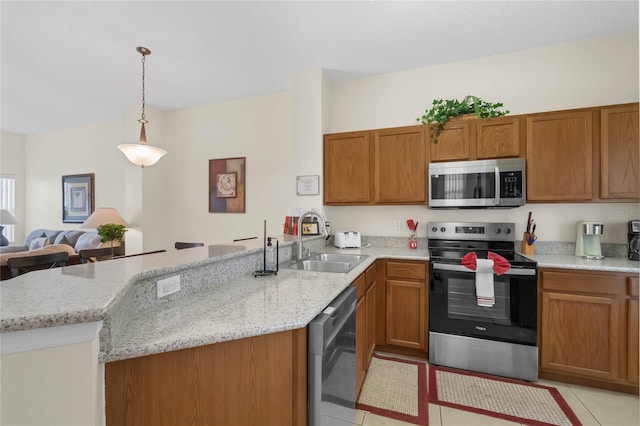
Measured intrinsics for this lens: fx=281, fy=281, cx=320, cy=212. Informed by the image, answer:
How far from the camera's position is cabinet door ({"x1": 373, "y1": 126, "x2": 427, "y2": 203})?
276 cm

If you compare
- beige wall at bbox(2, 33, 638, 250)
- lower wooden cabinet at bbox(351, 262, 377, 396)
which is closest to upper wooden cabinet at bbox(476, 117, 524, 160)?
beige wall at bbox(2, 33, 638, 250)

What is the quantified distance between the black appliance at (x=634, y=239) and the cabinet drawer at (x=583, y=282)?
464 millimetres

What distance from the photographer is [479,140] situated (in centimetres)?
256

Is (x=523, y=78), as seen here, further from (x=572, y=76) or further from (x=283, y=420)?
(x=283, y=420)

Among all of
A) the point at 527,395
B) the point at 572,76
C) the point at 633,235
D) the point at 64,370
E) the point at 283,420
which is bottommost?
the point at 527,395

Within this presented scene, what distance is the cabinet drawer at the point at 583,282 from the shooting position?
1.96m

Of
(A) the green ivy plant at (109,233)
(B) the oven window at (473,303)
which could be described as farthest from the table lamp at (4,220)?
Result: (B) the oven window at (473,303)

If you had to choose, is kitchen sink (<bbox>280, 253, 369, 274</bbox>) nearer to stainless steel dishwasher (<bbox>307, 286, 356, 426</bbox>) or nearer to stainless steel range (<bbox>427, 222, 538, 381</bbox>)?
→ stainless steel dishwasher (<bbox>307, 286, 356, 426</bbox>)

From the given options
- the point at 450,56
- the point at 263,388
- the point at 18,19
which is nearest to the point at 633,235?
the point at 450,56

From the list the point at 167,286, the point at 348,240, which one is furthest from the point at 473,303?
the point at 167,286

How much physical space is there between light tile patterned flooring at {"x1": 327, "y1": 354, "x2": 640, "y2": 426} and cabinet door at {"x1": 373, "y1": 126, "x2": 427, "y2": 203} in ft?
5.62

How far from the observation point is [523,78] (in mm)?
2725

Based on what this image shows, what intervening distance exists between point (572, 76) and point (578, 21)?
474 mm

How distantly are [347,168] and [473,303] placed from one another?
171 centimetres
